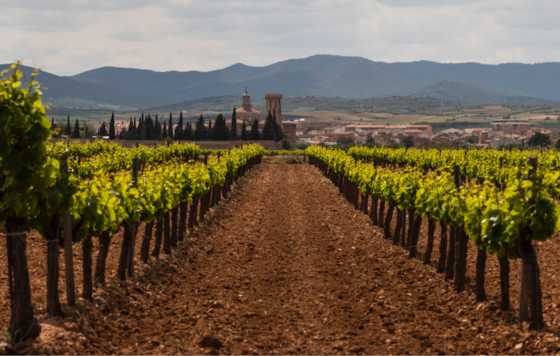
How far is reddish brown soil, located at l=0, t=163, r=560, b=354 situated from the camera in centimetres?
1320

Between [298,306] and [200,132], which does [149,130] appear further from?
[298,306]

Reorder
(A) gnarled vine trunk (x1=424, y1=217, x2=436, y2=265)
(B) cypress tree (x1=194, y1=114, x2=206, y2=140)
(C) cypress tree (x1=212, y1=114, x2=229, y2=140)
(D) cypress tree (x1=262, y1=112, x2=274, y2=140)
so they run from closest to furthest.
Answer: (A) gnarled vine trunk (x1=424, y1=217, x2=436, y2=265), (B) cypress tree (x1=194, y1=114, x2=206, y2=140), (C) cypress tree (x1=212, y1=114, x2=229, y2=140), (D) cypress tree (x1=262, y1=112, x2=274, y2=140)

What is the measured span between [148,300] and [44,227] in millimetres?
3187

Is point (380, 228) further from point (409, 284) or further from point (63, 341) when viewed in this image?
point (63, 341)

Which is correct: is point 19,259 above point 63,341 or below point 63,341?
above

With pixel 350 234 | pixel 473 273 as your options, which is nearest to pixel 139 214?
pixel 473 273

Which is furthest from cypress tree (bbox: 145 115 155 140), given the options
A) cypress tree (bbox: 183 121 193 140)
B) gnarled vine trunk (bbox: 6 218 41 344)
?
gnarled vine trunk (bbox: 6 218 41 344)

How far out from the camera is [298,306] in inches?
626

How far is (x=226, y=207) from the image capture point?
36.3 m

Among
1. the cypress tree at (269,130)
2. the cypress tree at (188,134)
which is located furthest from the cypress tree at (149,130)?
the cypress tree at (269,130)

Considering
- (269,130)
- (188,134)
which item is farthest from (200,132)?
(269,130)

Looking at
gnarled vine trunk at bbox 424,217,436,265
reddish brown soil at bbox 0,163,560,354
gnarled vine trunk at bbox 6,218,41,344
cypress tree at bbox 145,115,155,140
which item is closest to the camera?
gnarled vine trunk at bbox 6,218,41,344

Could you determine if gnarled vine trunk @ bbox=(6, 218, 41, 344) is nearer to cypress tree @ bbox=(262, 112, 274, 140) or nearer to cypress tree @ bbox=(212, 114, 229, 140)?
cypress tree @ bbox=(212, 114, 229, 140)

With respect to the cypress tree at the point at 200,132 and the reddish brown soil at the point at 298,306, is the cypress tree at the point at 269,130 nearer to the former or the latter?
the cypress tree at the point at 200,132
